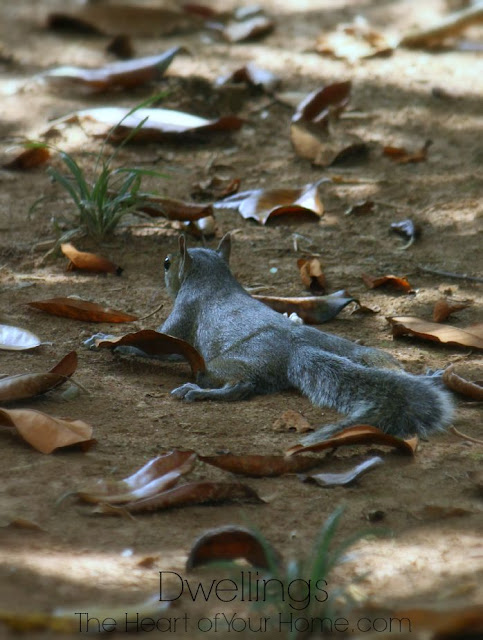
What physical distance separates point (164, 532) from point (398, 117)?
5128 millimetres

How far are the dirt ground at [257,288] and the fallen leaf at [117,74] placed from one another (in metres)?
0.10

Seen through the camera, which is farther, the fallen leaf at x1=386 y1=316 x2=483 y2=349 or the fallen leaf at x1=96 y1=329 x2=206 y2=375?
the fallen leaf at x1=386 y1=316 x2=483 y2=349

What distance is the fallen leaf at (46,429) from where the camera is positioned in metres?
3.38

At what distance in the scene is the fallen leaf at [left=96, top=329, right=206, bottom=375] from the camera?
4336 millimetres

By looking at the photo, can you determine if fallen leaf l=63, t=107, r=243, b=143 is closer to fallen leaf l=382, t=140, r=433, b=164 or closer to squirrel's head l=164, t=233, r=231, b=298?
fallen leaf l=382, t=140, r=433, b=164

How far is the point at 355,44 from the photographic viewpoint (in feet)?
27.4

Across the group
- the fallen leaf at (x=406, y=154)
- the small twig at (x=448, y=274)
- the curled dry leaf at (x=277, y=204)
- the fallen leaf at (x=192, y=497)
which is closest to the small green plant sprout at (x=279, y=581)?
the fallen leaf at (x=192, y=497)

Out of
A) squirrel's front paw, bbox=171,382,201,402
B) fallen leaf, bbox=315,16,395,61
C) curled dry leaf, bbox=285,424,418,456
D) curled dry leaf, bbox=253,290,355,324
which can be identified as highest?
curled dry leaf, bbox=285,424,418,456

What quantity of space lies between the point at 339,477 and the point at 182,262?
6.60 ft

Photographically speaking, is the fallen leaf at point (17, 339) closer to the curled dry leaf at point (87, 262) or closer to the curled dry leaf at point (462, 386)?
the curled dry leaf at point (87, 262)

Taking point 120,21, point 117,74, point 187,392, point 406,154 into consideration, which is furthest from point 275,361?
point 120,21

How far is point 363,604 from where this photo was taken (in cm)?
245

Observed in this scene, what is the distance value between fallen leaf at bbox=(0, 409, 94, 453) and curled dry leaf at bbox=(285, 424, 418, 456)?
0.75m

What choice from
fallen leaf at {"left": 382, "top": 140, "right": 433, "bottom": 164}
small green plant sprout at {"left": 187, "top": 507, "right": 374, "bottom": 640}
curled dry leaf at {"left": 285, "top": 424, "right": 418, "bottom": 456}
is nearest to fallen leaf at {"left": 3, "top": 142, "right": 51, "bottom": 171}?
fallen leaf at {"left": 382, "top": 140, "right": 433, "bottom": 164}
